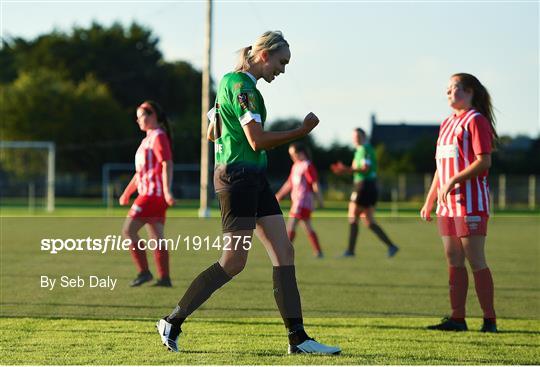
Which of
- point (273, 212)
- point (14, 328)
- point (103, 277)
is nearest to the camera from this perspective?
point (273, 212)

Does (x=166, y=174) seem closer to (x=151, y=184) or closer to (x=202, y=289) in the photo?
(x=151, y=184)

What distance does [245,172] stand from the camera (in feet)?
17.1

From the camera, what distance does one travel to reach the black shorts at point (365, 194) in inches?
544

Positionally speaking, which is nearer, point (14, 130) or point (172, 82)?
point (14, 130)

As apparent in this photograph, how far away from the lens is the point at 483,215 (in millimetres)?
6762

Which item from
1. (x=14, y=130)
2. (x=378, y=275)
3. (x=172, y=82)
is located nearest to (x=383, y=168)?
(x=172, y=82)

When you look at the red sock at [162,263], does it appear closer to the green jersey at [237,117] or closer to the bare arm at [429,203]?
the bare arm at [429,203]

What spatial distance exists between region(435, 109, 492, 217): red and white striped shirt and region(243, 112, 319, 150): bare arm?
2.00 m

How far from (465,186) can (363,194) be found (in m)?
7.06

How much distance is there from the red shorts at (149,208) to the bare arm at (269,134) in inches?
168

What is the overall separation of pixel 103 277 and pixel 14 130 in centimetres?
4055

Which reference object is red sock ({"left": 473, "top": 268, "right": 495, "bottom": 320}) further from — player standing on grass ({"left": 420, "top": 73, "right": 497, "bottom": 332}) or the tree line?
the tree line

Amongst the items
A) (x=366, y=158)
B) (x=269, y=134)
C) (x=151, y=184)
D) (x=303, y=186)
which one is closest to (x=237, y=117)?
(x=269, y=134)

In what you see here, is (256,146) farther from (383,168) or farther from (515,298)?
(383,168)
